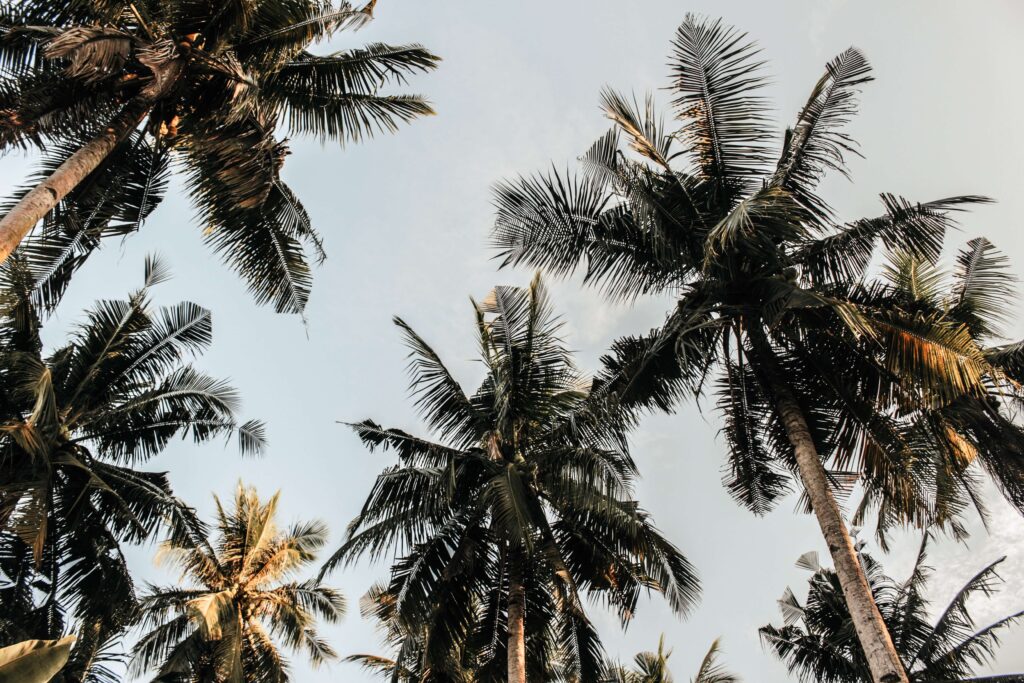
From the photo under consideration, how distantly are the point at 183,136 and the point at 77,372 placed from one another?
224 inches

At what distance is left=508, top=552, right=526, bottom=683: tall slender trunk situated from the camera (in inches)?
421

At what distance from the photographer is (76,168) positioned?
8125mm

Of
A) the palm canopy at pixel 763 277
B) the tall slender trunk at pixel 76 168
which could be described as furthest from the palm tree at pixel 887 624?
the tall slender trunk at pixel 76 168

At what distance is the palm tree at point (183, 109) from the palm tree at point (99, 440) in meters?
2.99

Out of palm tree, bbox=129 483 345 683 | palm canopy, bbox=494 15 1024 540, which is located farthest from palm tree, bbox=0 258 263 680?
palm canopy, bbox=494 15 1024 540

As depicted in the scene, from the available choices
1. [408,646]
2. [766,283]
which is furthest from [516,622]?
[766,283]

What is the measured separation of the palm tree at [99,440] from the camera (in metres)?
12.6

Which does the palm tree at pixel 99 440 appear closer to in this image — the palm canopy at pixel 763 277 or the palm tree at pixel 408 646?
the palm tree at pixel 408 646

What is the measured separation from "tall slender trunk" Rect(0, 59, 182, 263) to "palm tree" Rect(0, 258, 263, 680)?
194 inches

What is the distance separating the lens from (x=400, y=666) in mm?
11430

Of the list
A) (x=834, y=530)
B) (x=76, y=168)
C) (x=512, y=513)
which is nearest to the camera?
(x=76, y=168)

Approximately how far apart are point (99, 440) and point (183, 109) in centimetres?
710

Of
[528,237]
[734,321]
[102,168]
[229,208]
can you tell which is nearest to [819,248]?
[734,321]

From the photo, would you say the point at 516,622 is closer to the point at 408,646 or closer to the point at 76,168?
the point at 408,646
